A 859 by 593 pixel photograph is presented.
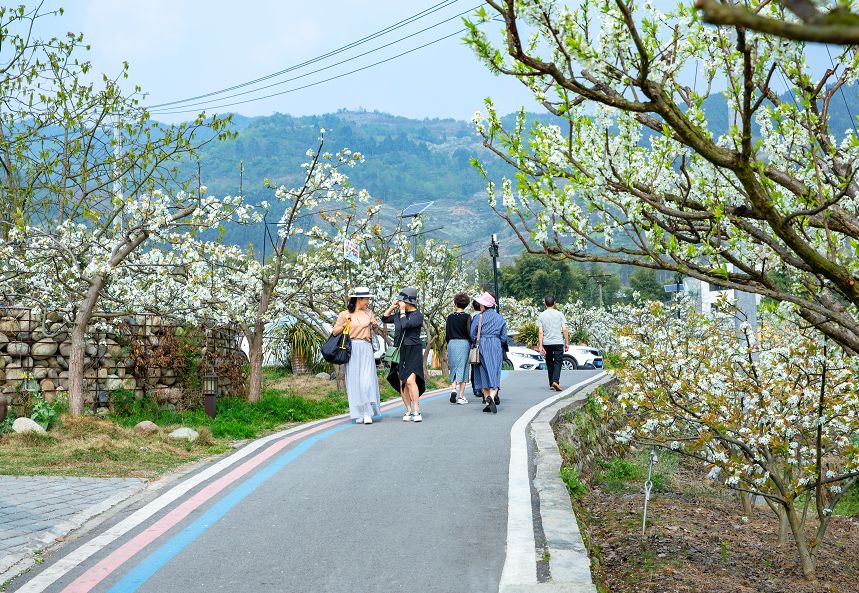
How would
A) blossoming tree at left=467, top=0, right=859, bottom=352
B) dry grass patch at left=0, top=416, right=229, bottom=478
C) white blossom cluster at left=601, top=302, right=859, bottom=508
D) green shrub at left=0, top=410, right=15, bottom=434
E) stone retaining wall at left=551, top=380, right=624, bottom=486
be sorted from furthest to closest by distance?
stone retaining wall at left=551, top=380, right=624, bottom=486, green shrub at left=0, top=410, right=15, bottom=434, dry grass patch at left=0, top=416, right=229, bottom=478, white blossom cluster at left=601, top=302, right=859, bottom=508, blossoming tree at left=467, top=0, right=859, bottom=352

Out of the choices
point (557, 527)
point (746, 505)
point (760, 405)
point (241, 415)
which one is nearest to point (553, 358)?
point (746, 505)

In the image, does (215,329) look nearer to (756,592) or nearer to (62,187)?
(62,187)

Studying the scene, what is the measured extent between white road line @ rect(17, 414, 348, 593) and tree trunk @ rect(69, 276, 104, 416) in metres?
2.73

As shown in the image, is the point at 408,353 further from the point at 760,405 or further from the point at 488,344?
the point at 760,405

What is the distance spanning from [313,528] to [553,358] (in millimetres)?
10278

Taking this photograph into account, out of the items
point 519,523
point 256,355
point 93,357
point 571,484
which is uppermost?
point 93,357

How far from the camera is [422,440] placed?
8.61 meters

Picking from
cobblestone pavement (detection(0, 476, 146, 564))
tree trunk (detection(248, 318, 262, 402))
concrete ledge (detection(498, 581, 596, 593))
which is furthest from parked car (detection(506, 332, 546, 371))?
concrete ledge (detection(498, 581, 596, 593))

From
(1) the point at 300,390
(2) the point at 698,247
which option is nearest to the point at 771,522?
(2) the point at 698,247

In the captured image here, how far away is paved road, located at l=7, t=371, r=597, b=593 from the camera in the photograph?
4086 mm

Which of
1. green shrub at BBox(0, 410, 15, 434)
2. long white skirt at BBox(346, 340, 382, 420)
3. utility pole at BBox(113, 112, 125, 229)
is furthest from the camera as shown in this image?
utility pole at BBox(113, 112, 125, 229)

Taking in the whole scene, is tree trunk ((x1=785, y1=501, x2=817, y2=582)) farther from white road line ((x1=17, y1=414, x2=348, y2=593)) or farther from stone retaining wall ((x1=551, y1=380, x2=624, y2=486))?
white road line ((x1=17, y1=414, x2=348, y2=593))

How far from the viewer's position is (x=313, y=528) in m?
5.08

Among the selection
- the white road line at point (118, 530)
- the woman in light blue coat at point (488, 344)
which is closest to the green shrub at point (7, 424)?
the white road line at point (118, 530)
